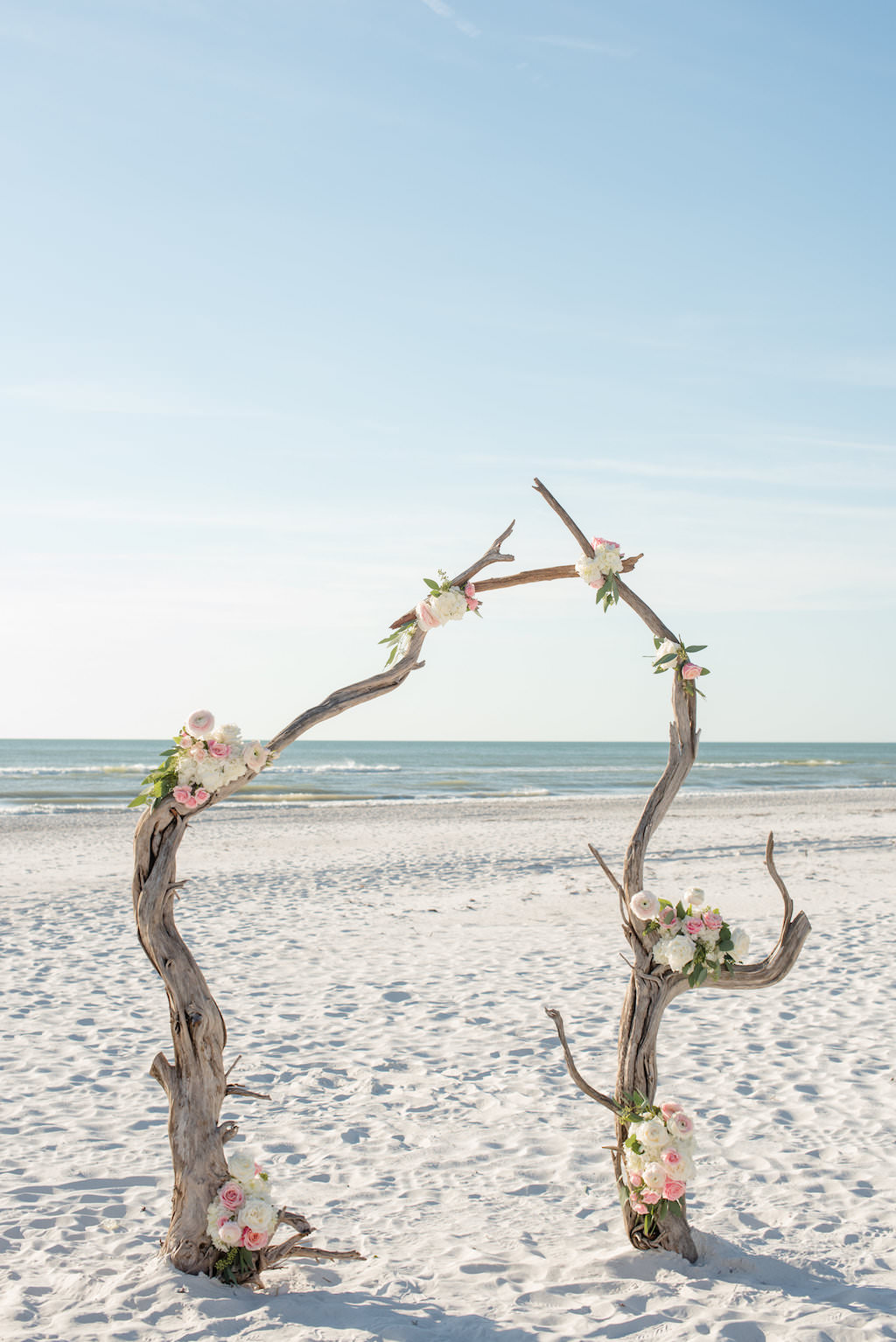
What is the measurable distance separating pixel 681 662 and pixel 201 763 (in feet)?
6.49

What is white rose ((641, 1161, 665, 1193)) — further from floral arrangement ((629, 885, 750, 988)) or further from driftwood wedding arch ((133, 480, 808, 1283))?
floral arrangement ((629, 885, 750, 988))

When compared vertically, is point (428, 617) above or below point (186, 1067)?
above

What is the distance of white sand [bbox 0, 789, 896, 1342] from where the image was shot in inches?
137

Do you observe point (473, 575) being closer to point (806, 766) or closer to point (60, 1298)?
point (60, 1298)

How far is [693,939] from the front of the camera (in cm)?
390

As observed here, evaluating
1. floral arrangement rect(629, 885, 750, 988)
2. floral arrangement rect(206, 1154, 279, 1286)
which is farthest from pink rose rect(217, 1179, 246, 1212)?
floral arrangement rect(629, 885, 750, 988)

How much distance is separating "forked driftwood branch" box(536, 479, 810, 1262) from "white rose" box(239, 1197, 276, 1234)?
1211mm

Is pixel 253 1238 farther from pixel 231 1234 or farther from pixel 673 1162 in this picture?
pixel 673 1162

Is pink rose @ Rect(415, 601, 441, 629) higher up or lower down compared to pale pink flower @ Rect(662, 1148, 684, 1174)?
higher up

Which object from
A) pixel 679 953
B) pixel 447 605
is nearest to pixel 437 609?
pixel 447 605

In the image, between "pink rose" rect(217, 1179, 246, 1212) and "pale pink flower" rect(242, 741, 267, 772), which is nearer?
"pink rose" rect(217, 1179, 246, 1212)

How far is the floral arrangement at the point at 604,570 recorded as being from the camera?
4172 mm

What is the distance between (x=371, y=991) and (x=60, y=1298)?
4292 mm

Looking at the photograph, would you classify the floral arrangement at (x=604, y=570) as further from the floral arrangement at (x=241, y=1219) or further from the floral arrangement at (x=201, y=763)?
the floral arrangement at (x=241, y=1219)
